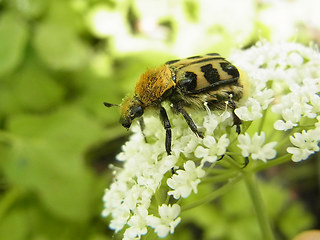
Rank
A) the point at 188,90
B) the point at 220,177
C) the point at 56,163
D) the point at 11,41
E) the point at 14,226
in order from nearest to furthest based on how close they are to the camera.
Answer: the point at 188,90 → the point at 220,177 → the point at 14,226 → the point at 56,163 → the point at 11,41

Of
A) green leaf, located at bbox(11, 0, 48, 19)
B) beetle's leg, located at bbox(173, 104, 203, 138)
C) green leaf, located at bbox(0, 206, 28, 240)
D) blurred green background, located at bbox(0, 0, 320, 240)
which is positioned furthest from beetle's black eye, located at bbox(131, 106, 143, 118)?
green leaf, located at bbox(11, 0, 48, 19)

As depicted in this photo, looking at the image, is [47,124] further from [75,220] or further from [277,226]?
[277,226]

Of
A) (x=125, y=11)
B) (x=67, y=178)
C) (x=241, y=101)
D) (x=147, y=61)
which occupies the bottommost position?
(x=67, y=178)

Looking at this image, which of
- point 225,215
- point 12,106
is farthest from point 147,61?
point 225,215

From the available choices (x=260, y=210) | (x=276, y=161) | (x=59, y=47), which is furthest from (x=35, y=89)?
(x=276, y=161)

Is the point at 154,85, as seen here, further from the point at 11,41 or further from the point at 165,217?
the point at 11,41

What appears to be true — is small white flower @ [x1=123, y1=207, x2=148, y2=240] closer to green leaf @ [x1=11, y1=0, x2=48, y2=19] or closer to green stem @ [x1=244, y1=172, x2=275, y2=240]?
A: green stem @ [x1=244, y1=172, x2=275, y2=240]
